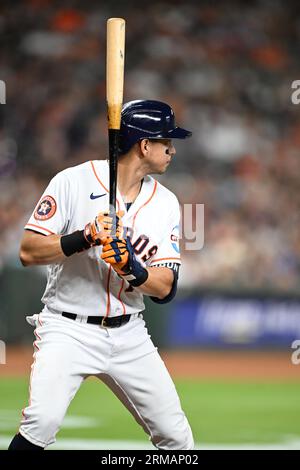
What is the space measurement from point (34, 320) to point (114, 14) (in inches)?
488

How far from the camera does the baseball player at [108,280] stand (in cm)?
383

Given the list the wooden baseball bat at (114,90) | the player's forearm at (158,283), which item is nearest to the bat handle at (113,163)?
the wooden baseball bat at (114,90)

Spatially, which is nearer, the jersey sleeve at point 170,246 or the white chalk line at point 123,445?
the jersey sleeve at point 170,246

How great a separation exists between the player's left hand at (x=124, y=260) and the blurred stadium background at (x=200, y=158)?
12.3 feet

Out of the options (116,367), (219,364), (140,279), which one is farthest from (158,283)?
(219,364)

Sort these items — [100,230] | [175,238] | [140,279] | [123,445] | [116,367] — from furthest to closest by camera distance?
[123,445]
[175,238]
[116,367]
[140,279]
[100,230]

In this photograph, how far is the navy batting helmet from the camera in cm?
420

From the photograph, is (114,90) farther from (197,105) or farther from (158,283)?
(197,105)

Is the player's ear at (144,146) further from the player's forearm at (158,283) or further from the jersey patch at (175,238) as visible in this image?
the player's forearm at (158,283)

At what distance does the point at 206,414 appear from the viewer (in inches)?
292

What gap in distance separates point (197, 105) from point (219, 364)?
5.66 m

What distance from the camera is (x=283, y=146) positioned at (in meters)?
14.8

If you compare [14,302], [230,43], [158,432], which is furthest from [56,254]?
[230,43]

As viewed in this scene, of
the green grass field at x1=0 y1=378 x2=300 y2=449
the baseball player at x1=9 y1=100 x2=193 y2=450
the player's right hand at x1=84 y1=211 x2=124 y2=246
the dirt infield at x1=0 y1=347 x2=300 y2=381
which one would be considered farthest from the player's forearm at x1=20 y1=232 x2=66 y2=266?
the dirt infield at x1=0 y1=347 x2=300 y2=381
